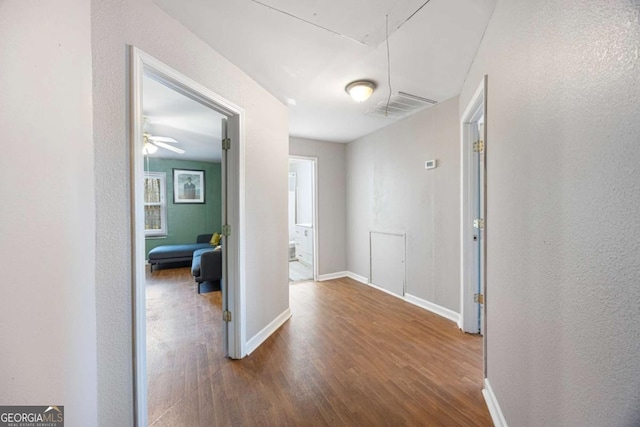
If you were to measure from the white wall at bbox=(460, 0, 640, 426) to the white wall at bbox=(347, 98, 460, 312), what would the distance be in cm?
145

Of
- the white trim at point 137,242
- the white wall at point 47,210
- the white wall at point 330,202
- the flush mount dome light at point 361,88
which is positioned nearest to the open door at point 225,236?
the white trim at point 137,242

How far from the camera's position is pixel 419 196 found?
3.19 meters

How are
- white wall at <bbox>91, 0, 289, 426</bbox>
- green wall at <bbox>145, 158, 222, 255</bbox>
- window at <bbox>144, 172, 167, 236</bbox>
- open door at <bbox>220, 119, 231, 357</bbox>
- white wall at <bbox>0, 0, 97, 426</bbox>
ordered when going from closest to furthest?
white wall at <bbox>0, 0, 97, 426</bbox>
white wall at <bbox>91, 0, 289, 426</bbox>
open door at <bbox>220, 119, 231, 357</bbox>
window at <bbox>144, 172, 167, 236</bbox>
green wall at <bbox>145, 158, 222, 255</bbox>

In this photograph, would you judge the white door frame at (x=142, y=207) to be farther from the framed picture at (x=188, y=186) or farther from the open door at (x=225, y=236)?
the framed picture at (x=188, y=186)

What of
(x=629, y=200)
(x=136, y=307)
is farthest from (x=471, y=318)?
(x=136, y=307)

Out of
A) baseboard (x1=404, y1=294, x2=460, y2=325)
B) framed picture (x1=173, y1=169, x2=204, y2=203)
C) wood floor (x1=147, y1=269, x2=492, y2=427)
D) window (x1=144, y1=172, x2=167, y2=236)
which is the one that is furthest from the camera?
framed picture (x1=173, y1=169, x2=204, y2=203)

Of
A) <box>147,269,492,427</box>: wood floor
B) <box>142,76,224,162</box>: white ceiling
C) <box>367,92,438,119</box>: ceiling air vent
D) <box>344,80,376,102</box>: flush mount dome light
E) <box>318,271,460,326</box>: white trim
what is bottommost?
<box>147,269,492,427</box>: wood floor

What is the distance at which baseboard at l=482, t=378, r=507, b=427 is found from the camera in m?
1.36

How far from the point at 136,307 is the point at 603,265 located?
183cm

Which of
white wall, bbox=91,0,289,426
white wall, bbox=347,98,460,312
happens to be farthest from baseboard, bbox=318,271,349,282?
white wall, bbox=91,0,289,426

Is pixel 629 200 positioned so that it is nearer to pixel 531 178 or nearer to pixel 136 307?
pixel 531 178

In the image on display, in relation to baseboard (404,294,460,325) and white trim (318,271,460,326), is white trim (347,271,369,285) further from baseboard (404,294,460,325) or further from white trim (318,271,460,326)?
baseboard (404,294,460,325)

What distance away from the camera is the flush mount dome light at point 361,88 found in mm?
2320

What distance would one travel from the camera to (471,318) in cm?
249
